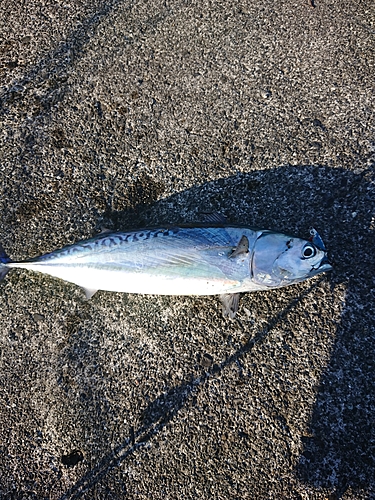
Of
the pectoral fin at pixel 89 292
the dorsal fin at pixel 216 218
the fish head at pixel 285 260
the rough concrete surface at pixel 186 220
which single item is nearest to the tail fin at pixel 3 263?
the rough concrete surface at pixel 186 220

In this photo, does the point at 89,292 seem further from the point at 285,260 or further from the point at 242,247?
the point at 285,260

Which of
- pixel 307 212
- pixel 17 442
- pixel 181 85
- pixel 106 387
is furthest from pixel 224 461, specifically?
pixel 181 85

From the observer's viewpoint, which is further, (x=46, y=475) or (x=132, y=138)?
(x=132, y=138)

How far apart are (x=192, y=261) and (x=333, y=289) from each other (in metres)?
1.01

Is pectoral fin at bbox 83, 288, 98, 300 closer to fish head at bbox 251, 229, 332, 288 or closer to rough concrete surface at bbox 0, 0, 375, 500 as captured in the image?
rough concrete surface at bbox 0, 0, 375, 500

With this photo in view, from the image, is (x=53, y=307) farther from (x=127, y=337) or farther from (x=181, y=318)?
(x=181, y=318)

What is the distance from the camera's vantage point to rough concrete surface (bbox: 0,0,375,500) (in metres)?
2.33

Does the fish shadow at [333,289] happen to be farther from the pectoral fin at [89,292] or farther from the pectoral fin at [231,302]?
the pectoral fin at [89,292]

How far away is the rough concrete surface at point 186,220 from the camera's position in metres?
2.33

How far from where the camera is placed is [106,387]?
250cm

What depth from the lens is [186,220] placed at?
8.71 ft

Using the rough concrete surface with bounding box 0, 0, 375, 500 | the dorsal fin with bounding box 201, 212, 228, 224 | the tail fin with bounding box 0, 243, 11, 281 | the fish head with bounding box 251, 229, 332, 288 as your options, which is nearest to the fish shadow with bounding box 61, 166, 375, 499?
the rough concrete surface with bounding box 0, 0, 375, 500

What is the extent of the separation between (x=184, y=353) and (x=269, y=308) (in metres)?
0.67

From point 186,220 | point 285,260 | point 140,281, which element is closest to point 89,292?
point 140,281
